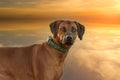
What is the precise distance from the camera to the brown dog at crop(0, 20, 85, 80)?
8.84 metres

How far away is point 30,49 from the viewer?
9375mm

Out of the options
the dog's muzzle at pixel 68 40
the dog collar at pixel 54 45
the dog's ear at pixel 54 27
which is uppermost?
the dog's ear at pixel 54 27

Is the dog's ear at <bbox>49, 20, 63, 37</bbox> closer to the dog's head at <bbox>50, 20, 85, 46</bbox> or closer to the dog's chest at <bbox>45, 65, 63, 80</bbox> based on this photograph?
the dog's head at <bbox>50, 20, 85, 46</bbox>

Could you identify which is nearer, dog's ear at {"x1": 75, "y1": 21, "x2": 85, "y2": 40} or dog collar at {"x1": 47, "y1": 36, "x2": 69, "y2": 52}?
dog collar at {"x1": 47, "y1": 36, "x2": 69, "y2": 52}

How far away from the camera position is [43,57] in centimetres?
905

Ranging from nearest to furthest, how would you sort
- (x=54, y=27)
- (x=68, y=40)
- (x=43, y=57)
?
(x=68, y=40) < (x=54, y=27) < (x=43, y=57)

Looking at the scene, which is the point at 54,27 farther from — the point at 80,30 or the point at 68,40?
the point at 80,30

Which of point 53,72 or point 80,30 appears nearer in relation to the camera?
point 53,72

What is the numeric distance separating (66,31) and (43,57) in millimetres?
747

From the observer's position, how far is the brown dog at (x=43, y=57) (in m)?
8.84

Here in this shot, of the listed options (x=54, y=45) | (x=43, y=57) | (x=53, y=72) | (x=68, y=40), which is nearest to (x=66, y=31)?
(x=68, y=40)

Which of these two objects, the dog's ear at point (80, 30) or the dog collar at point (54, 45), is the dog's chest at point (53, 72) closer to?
the dog collar at point (54, 45)

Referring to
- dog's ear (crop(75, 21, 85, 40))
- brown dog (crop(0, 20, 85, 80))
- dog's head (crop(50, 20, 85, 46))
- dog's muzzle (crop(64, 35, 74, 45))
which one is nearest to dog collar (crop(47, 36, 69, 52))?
brown dog (crop(0, 20, 85, 80))

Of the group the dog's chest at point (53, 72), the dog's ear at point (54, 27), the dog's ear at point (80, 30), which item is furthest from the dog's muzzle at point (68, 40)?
the dog's chest at point (53, 72)
